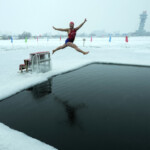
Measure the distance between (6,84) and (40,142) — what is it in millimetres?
4074

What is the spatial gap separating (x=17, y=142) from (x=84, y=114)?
1.87 meters

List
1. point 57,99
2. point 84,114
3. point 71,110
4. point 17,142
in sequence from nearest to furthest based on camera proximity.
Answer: point 17,142
point 84,114
point 71,110
point 57,99

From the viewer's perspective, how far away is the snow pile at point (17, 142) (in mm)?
2719

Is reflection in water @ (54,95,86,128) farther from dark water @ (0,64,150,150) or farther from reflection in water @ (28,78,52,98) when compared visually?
reflection in water @ (28,78,52,98)

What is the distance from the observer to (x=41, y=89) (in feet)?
19.7

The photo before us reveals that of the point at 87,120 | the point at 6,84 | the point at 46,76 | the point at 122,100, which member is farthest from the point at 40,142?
the point at 46,76

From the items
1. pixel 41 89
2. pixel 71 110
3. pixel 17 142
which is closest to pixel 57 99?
pixel 71 110

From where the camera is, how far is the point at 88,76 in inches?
309

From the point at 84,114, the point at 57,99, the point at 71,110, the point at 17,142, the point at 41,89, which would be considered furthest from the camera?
the point at 41,89

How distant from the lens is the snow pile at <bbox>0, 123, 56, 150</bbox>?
2.72m

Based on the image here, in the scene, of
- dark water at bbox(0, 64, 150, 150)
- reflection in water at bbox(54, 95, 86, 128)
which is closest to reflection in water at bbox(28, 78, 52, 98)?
dark water at bbox(0, 64, 150, 150)

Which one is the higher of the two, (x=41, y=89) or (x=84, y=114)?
(x=84, y=114)

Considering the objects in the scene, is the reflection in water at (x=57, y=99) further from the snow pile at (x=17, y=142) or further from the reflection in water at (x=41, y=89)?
the snow pile at (x=17, y=142)

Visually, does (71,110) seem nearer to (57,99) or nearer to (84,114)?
(84,114)
